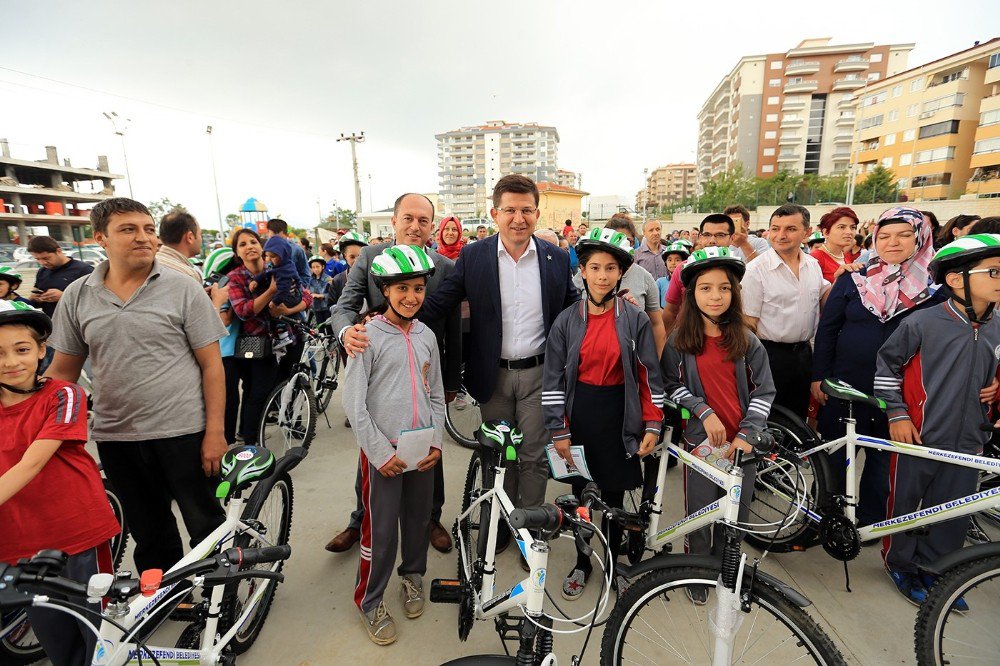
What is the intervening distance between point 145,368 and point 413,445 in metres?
1.34

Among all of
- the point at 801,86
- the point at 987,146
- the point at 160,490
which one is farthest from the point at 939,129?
the point at 160,490

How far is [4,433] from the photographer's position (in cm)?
171

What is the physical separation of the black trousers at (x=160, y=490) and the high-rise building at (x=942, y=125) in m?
40.1

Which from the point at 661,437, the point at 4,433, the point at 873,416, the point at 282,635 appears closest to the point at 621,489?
the point at 661,437

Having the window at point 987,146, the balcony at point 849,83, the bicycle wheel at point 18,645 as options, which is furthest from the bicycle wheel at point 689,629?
the balcony at point 849,83

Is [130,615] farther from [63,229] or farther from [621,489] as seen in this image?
[63,229]

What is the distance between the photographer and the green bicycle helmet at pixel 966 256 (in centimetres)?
221

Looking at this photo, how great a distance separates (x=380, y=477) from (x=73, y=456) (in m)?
1.26

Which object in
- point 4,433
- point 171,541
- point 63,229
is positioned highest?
point 63,229

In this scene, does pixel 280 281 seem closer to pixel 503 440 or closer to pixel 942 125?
pixel 503 440

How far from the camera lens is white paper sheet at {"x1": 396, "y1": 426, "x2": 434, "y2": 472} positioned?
2.22 metres

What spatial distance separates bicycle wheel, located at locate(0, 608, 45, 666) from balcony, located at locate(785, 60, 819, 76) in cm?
7635

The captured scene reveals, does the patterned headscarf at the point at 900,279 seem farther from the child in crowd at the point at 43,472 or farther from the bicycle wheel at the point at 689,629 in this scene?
the child in crowd at the point at 43,472

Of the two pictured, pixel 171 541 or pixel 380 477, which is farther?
pixel 171 541
